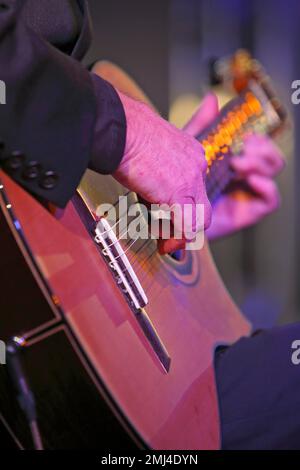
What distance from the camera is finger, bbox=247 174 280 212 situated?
1499mm

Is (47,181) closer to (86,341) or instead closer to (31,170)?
(31,170)

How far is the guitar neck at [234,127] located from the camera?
113 centimetres

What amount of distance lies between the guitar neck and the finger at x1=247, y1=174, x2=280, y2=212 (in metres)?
0.13

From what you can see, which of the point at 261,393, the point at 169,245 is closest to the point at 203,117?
the point at 169,245

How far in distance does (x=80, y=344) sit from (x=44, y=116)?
0.24 meters

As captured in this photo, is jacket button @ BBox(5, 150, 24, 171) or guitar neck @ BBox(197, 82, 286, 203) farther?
guitar neck @ BBox(197, 82, 286, 203)

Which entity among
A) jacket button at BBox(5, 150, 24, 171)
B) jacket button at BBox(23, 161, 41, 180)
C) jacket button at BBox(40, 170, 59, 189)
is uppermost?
jacket button at BBox(5, 150, 24, 171)

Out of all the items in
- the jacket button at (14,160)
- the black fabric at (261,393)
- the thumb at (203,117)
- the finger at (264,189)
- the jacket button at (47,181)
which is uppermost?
the jacket button at (14,160)

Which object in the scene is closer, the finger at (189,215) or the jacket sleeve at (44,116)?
the jacket sleeve at (44,116)

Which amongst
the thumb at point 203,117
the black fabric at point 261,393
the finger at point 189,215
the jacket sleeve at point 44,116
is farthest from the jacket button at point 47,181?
the thumb at point 203,117

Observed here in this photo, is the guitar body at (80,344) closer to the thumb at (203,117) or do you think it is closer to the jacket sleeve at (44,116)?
the jacket sleeve at (44,116)

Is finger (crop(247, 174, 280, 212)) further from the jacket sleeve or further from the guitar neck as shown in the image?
the jacket sleeve

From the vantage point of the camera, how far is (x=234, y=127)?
1279 mm

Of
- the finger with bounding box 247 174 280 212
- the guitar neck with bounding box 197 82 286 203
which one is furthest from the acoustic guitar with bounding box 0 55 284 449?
Result: the finger with bounding box 247 174 280 212
